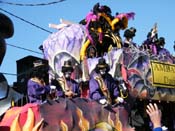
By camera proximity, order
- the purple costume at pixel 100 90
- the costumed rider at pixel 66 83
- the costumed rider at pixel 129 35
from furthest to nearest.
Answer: the costumed rider at pixel 129 35 < the costumed rider at pixel 66 83 < the purple costume at pixel 100 90

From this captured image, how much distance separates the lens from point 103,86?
273 inches

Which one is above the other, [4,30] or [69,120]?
[4,30]

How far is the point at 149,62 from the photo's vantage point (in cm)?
813

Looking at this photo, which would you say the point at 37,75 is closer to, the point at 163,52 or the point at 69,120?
the point at 69,120

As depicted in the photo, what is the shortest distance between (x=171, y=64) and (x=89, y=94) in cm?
248

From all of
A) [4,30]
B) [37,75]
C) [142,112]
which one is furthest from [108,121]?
[4,30]

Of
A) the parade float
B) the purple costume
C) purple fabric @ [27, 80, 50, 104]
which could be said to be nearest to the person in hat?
purple fabric @ [27, 80, 50, 104]

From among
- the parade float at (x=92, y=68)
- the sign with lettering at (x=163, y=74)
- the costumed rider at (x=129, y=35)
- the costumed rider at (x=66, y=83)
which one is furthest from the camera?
the costumed rider at (x=129, y=35)

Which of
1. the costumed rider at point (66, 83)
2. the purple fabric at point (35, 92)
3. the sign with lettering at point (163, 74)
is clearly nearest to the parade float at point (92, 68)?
the sign with lettering at point (163, 74)

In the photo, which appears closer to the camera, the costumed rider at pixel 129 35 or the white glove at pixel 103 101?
the white glove at pixel 103 101

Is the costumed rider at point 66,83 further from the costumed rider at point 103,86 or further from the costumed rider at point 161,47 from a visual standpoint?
the costumed rider at point 161,47

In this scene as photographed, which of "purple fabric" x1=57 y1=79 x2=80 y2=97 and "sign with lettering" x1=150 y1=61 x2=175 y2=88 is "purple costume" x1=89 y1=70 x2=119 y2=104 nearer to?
"purple fabric" x1=57 y1=79 x2=80 y2=97

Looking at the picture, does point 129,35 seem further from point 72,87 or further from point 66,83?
point 66,83

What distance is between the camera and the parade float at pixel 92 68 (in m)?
5.01
